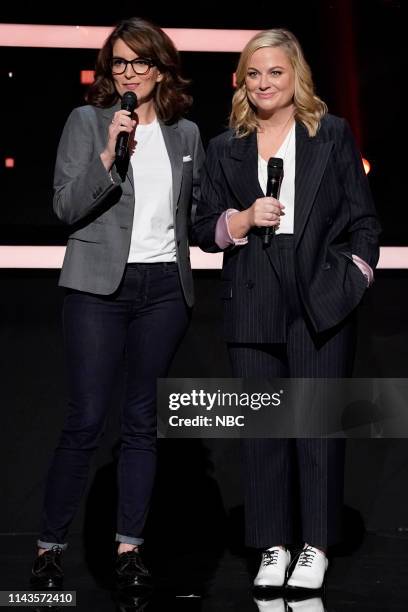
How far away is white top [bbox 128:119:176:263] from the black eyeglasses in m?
0.18

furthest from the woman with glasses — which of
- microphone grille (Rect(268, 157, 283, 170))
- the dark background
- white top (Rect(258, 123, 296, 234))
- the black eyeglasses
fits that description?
the dark background

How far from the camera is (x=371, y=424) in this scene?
382 cm

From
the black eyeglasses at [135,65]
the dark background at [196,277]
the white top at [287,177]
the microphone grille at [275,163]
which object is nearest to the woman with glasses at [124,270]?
the black eyeglasses at [135,65]

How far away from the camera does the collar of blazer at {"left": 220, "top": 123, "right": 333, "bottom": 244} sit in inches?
111

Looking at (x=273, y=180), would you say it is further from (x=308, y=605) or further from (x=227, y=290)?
(x=308, y=605)

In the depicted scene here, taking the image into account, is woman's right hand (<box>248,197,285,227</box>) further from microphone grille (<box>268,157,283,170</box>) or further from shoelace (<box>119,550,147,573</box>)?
shoelace (<box>119,550,147,573</box>)

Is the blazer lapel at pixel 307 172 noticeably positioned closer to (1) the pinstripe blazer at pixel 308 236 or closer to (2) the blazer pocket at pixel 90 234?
(1) the pinstripe blazer at pixel 308 236

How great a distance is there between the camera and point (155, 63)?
9.65 feet

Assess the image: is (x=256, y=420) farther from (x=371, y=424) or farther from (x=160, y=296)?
(x=371, y=424)

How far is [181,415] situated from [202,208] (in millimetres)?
868

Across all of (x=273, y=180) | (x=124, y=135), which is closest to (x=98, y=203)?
(x=124, y=135)

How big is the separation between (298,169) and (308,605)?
113 centimetres

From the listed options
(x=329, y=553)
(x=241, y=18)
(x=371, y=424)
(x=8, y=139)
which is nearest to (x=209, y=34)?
(x=241, y=18)

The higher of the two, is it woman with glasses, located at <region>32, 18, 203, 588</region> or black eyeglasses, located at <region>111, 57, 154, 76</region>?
black eyeglasses, located at <region>111, 57, 154, 76</region>
